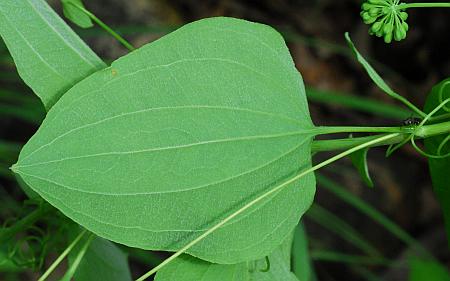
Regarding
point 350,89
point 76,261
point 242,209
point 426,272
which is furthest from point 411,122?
point 350,89

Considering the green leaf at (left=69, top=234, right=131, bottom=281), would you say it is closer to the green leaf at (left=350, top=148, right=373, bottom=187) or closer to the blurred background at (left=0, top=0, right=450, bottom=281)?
the green leaf at (left=350, top=148, right=373, bottom=187)

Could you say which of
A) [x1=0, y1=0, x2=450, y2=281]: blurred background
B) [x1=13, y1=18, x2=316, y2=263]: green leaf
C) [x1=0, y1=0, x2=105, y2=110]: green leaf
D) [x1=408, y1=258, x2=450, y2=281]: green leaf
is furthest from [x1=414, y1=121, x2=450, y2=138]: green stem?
[x1=0, y1=0, x2=450, y2=281]: blurred background

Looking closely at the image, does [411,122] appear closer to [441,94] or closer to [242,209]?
[441,94]

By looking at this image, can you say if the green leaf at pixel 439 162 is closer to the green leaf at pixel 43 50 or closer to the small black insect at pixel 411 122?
the small black insect at pixel 411 122

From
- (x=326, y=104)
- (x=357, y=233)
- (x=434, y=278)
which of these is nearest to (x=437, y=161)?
(x=434, y=278)

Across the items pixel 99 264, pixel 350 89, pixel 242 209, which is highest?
pixel 350 89
